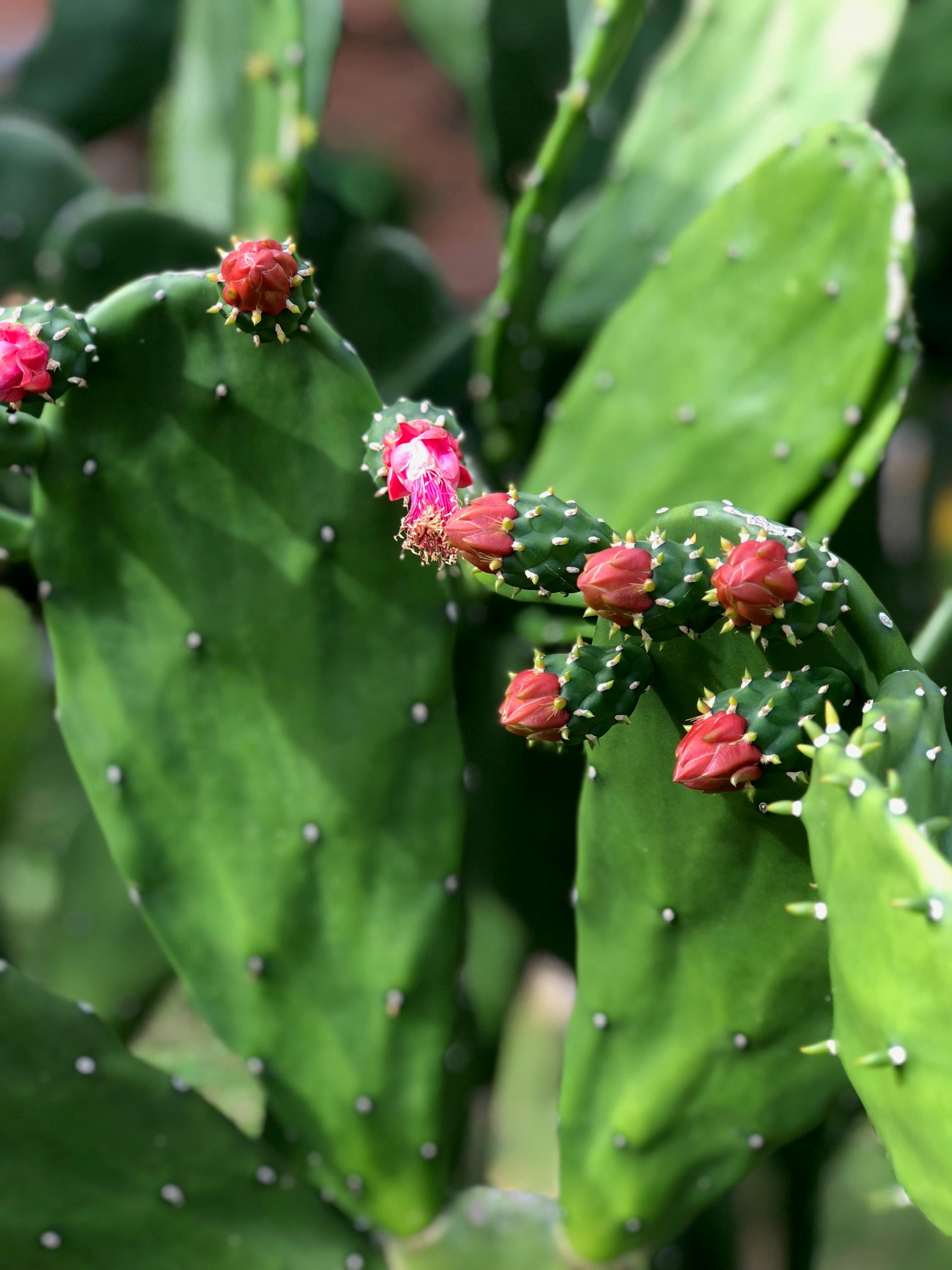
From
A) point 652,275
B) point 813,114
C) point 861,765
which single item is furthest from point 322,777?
point 813,114

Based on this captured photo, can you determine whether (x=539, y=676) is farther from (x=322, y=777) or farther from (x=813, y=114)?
(x=813, y=114)

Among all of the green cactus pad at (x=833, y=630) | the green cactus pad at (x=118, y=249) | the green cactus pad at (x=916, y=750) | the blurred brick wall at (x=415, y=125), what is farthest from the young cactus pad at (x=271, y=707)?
the blurred brick wall at (x=415, y=125)

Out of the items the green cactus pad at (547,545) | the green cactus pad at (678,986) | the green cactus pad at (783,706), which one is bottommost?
the green cactus pad at (678,986)

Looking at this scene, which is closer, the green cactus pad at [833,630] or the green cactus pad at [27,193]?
the green cactus pad at [833,630]

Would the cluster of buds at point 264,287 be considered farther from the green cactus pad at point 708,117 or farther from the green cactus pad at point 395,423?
the green cactus pad at point 708,117

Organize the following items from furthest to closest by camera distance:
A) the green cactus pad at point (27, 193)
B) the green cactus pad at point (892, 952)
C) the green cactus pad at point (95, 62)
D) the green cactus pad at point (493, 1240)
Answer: the green cactus pad at point (95, 62), the green cactus pad at point (27, 193), the green cactus pad at point (493, 1240), the green cactus pad at point (892, 952)

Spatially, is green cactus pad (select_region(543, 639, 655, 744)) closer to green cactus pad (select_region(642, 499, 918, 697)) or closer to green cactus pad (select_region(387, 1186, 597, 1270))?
green cactus pad (select_region(642, 499, 918, 697))

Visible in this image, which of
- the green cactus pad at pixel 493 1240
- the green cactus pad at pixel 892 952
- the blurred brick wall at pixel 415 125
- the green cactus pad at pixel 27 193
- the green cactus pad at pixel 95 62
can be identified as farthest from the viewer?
the blurred brick wall at pixel 415 125
